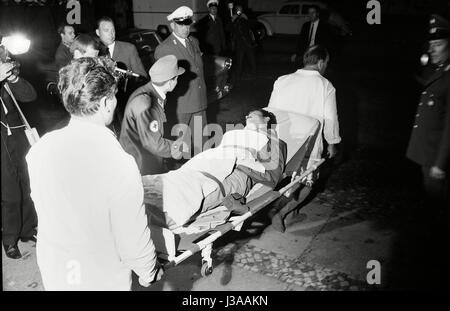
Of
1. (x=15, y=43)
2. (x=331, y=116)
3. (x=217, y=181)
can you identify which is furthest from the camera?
(x=331, y=116)

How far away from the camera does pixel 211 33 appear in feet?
27.5

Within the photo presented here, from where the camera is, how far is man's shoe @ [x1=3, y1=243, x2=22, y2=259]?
364 cm

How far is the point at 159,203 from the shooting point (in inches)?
111

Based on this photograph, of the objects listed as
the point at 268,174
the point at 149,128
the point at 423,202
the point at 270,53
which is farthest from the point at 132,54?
the point at 270,53

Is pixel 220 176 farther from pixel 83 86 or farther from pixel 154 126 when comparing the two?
pixel 83 86

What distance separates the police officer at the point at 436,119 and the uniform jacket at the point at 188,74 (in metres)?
2.73

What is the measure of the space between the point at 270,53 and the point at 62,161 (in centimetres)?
1350

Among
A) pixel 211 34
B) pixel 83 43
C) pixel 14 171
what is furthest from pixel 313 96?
pixel 211 34

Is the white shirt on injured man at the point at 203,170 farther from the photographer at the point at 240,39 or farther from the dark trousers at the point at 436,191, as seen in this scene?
the photographer at the point at 240,39

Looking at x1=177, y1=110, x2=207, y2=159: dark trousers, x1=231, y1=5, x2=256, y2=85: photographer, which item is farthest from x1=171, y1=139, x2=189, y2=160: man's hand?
x1=231, y1=5, x2=256, y2=85: photographer

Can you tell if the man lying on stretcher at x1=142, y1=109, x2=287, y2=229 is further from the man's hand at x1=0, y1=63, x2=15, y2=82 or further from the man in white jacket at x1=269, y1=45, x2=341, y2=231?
the man's hand at x1=0, y1=63, x2=15, y2=82

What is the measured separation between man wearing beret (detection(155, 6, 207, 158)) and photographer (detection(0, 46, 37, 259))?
71.3 inches

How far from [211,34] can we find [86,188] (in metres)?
7.33

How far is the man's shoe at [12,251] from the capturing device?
3.64 metres
